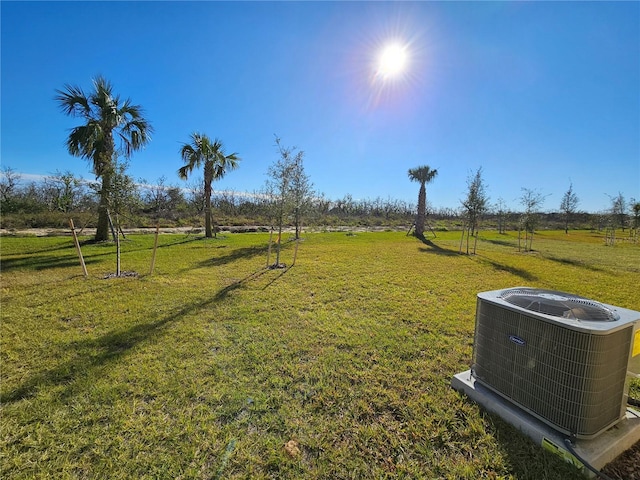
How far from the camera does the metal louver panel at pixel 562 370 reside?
163 cm

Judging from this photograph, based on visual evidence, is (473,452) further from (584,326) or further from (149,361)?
(149,361)

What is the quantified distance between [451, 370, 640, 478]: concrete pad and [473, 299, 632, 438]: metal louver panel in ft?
0.19

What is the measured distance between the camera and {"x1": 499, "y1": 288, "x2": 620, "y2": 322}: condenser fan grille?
69.8 inches

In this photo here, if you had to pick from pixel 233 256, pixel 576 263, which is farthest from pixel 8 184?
pixel 576 263

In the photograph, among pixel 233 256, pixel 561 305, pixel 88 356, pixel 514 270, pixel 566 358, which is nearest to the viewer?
pixel 566 358

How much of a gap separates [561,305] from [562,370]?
1.47 feet

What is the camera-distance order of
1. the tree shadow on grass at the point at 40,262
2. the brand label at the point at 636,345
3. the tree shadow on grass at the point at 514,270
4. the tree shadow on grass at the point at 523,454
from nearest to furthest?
the tree shadow on grass at the point at 523,454 < the brand label at the point at 636,345 < the tree shadow on grass at the point at 40,262 < the tree shadow on grass at the point at 514,270

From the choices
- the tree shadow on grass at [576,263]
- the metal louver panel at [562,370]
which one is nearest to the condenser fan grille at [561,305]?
the metal louver panel at [562,370]

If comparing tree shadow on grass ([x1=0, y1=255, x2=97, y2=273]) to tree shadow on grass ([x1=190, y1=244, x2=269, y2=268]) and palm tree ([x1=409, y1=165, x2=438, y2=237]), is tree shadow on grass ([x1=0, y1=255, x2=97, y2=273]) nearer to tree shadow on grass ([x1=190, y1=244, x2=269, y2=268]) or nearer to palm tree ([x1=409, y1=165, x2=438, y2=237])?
tree shadow on grass ([x1=190, y1=244, x2=269, y2=268])

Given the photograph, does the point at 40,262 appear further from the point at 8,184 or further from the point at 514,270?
the point at 8,184

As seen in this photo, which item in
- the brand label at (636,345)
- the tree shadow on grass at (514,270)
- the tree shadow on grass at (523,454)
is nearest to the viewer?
the tree shadow on grass at (523,454)

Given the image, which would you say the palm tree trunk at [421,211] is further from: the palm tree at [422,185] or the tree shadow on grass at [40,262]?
the tree shadow on grass at [40,262]

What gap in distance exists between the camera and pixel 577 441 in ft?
5.62

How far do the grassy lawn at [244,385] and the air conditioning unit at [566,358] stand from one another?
295 millimetres
